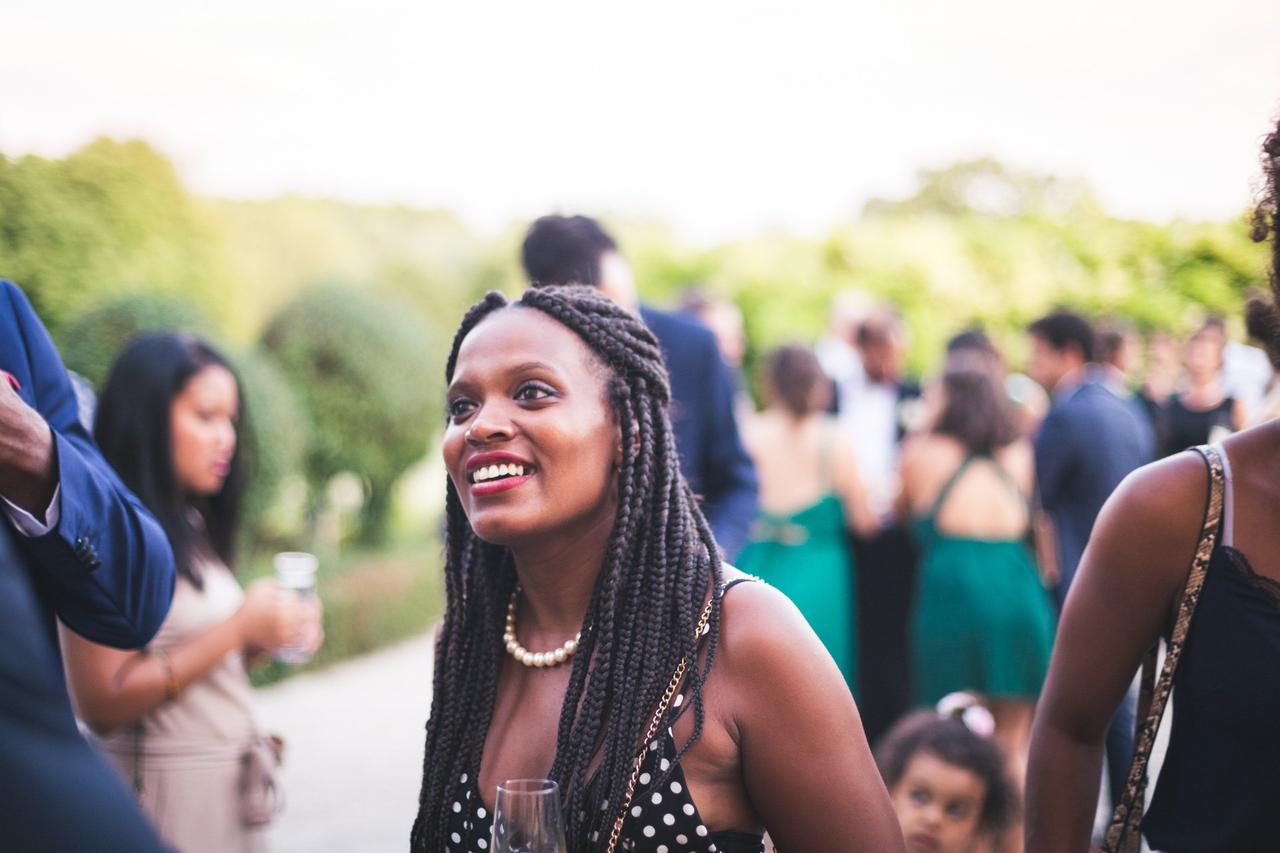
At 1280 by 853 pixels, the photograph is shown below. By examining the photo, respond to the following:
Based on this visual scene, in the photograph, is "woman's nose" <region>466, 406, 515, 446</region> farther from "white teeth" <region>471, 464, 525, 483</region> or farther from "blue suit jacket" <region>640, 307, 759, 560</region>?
"blue suit jacket" <region>640, 307, 759, 560</region>

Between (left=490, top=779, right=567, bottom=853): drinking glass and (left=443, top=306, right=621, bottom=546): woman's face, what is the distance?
49cm

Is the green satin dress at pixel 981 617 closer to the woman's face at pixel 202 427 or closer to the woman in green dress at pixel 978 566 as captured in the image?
the woman in green dress at pixel 978 566

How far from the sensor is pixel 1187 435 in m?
9.03

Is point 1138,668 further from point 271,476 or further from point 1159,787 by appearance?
point 271,476

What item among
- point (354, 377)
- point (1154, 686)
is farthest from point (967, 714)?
point (354, 377)

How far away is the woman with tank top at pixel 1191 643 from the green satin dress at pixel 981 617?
160 inches

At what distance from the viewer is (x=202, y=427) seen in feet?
11.3

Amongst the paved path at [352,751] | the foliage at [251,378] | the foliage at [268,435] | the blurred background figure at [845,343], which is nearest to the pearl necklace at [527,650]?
the paved path at [352,751]

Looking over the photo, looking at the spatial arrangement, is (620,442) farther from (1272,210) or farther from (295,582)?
(295,582)

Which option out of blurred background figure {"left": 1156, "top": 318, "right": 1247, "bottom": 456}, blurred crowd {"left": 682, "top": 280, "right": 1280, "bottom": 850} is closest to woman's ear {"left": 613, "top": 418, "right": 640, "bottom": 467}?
blurred crowd {"left": 682, "top": 280, "right": 1280, "bottom": 850}

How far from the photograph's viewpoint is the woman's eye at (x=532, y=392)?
82.5 inches

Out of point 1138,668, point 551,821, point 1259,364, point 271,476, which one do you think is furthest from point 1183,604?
point 1259,364

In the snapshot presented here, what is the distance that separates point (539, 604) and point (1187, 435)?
8.07 m

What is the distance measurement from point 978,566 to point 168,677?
426cm
